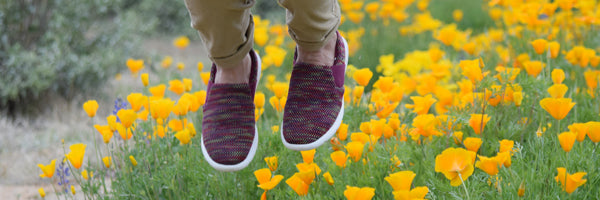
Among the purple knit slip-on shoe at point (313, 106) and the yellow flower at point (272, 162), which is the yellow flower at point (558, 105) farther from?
the yellow flower at point (272, 162)

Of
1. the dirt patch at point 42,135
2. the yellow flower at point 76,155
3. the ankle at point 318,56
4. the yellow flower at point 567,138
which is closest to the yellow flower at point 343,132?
the ankle at point 318,56

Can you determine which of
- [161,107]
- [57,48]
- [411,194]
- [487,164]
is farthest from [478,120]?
[57,48]

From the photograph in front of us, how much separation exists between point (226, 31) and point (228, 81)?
0.91ft

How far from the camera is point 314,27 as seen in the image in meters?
1.81

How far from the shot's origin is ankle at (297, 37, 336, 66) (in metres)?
1.95

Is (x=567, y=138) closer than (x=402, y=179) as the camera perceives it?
No

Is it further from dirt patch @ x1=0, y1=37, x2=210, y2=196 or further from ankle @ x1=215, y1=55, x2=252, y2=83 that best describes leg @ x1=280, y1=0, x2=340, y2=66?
dirt patch @ x1=0, y1=37, x2=210, y2=196

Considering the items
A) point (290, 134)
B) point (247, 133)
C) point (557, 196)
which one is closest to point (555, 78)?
point (557, 196)

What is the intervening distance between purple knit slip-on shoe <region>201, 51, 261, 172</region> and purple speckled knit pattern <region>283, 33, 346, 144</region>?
133mm

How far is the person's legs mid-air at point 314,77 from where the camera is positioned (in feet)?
5.74

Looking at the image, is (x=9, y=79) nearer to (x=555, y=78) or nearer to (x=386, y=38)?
(x=386, y=38)

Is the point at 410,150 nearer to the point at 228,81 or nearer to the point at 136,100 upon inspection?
the point at 228,81

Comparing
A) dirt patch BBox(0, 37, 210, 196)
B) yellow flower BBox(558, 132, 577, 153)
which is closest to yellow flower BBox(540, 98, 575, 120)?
yellow flower BBox(558, 132, 577, 153)

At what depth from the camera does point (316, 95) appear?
1.90m
